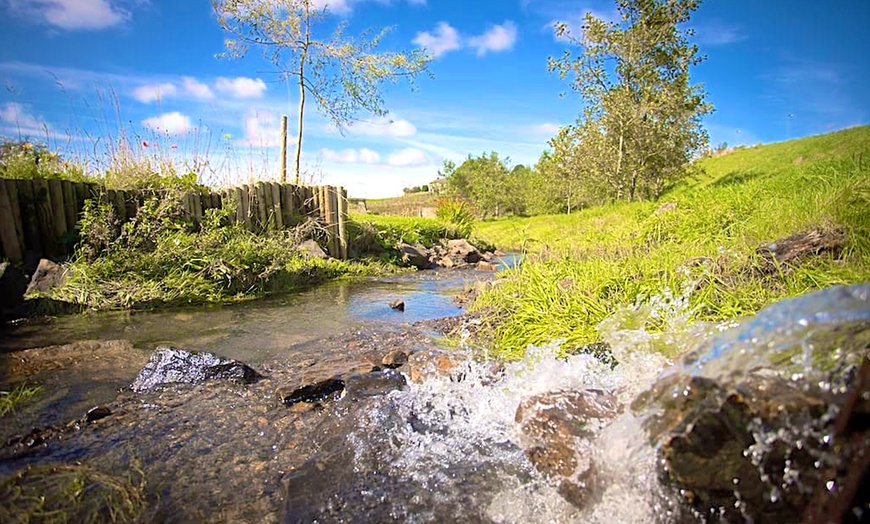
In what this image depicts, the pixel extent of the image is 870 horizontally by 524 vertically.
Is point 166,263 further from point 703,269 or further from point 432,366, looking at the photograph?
point 703,269

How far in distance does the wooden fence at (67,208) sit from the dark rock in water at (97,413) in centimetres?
498

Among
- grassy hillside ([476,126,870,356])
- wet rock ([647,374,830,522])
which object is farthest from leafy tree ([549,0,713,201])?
wet rock ([647,374,830,522])

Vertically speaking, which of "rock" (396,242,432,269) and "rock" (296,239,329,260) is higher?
"rock" (296,239,329,260)

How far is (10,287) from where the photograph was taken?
5680 millimetres

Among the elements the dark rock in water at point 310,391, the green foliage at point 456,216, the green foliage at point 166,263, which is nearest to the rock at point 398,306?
the green foliage at point 166,263

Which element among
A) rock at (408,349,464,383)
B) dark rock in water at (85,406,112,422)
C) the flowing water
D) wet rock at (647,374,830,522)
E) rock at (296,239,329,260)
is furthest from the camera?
rock at (296,239,329,260)

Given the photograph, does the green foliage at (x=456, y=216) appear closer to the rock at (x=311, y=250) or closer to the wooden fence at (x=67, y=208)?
the rock at (x=311, y=250)

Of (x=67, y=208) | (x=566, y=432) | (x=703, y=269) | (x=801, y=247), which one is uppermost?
(x=67, y=208)

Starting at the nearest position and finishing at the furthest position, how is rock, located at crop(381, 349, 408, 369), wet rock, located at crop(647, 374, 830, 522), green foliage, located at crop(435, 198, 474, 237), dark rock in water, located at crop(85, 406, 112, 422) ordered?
wet rock, located at crop(647, 374, 830, 522) < dark rock in water, located at crop(85, 406, 112, 422) < rock, located at crop(381, 349, 408, 369) < green foliage, located at crop(435, 198, 474, 237)

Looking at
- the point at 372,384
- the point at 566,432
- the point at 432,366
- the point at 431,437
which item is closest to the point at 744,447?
the point at 566,432

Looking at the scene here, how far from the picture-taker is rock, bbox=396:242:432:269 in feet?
41.1

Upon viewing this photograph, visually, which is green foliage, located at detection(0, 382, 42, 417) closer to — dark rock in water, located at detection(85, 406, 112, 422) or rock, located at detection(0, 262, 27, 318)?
dark rock in water, located at detection(85, 406, 112, 422)

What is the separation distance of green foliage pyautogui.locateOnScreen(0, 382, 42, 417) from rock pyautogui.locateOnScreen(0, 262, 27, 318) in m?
2.89

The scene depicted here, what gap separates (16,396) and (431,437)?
285 cm
